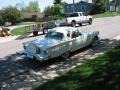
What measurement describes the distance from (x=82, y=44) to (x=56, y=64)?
9.39 ft

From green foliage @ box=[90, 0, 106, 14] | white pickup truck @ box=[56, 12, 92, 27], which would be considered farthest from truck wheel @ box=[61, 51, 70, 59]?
green foliage @ box=[90, 0, 106, 14]

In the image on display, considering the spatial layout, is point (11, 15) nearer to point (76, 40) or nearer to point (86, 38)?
point (86, 38)

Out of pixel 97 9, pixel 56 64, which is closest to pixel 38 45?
pixel 56 64

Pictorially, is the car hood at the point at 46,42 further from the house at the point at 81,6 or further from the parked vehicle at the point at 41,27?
the house at the point at 81,6

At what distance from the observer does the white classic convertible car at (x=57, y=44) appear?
13.9m

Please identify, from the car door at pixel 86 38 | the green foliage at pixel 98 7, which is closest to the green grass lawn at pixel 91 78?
the car door at pixel 86 38

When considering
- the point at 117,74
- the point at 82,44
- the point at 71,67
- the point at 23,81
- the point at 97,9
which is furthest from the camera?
the point at 97,9

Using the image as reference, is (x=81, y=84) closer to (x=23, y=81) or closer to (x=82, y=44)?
(x=23, y=81)

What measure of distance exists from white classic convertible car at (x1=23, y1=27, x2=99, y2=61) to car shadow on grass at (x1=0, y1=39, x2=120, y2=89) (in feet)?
1.56

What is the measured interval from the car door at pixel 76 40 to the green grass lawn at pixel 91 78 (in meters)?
2.41

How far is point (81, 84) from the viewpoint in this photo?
10367mm

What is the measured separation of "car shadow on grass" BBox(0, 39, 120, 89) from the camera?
12102 mm

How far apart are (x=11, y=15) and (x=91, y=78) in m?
63.0

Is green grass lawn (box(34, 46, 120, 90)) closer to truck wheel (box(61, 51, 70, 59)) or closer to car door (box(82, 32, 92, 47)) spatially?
truck wheel (box(61, 51, 70, 59))
